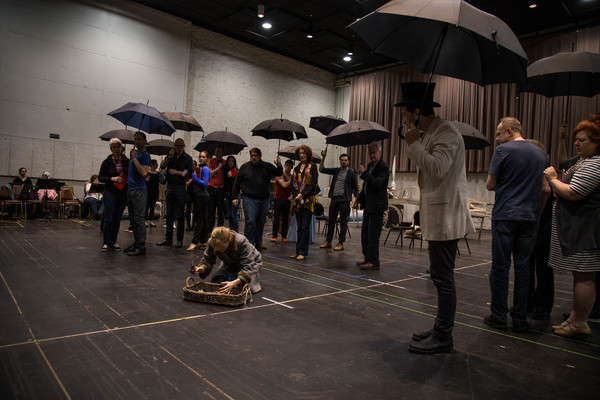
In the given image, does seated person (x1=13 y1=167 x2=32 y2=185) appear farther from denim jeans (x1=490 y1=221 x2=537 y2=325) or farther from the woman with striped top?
the woman with striped top

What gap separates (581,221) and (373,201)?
2.63 metres

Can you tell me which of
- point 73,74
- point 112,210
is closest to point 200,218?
point 112,210

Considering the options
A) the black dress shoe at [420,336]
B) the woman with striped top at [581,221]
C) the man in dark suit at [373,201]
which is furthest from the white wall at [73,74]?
the woman with striped top at [581,221]

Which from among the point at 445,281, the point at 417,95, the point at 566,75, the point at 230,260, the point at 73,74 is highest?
the point at 73,74

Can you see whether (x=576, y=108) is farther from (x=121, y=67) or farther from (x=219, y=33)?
(x=121, y=67)

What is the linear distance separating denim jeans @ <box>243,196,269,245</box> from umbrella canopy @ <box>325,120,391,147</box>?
5.17 ft

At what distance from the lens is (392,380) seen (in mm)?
2137

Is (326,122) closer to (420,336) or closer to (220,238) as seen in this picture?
(220,238)

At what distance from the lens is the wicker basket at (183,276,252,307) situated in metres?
3.29

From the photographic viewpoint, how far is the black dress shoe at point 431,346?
2518 millimetres

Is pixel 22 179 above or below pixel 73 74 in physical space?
below

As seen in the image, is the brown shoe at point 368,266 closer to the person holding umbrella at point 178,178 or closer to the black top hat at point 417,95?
the person holding umbrella at point 178,178

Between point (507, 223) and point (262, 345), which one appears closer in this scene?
point (262, 345)

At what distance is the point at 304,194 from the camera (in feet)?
18.8
